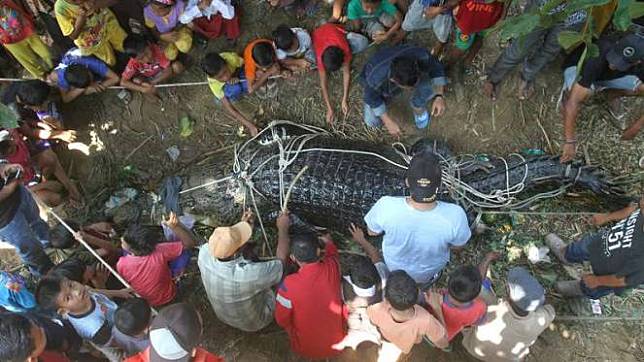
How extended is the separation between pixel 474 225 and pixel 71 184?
3.76 metres

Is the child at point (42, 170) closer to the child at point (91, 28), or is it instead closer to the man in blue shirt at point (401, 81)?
the child at point (91, 28)

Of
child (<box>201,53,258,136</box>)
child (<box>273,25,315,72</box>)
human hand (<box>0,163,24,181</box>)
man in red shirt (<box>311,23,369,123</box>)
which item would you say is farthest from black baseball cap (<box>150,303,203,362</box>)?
child (<box>273,25,315,72</box>)

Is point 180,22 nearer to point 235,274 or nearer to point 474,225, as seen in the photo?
point 235,274

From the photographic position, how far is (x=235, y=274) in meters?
3.36

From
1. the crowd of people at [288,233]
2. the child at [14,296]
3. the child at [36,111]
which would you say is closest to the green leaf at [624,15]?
the crowd of people at [288,233]

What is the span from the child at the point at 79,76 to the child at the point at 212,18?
98cm

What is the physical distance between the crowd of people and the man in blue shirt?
0.05 feet

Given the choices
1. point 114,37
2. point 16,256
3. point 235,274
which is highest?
point 114,37

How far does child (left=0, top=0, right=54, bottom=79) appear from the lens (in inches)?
169

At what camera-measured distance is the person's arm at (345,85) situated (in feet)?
15.2

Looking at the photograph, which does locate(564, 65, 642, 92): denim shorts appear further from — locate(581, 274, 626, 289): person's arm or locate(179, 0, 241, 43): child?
Answer: locate(179, 0, 241, 43): child

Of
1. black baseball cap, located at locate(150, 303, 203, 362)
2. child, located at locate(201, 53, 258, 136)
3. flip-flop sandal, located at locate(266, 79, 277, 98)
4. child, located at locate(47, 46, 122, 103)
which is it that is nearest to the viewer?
black baseball cap, located at locate(150, 303, 203, 362)

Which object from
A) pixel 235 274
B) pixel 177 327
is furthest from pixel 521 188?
pixel 177 327

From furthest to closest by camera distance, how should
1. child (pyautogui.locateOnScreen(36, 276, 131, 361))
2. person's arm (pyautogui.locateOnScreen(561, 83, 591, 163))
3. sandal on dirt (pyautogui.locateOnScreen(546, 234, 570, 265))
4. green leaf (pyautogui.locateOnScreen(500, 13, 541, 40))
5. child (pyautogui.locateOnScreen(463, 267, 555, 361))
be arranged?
sandal on dirt (pyautogui.locateOnScreen(546, 234, 570, 265)) → person's arm (pyautogui.locateOnScreen(561, 83, 591, 163)) → child (pyautogui.locateOnScreen(36, 276, 131, 361)) → child (pyautogui.locateOnScreen(463, 267, 555, 361)) → green leaf (pyautogui.locateOnScreen(500, 13, 541, 40))
